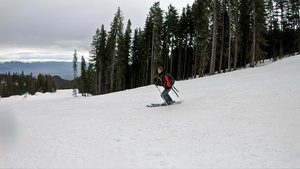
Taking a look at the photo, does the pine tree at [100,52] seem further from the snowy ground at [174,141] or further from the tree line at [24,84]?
the tree line at [24,84]

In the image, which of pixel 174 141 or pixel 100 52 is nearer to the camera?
pixel 174 141

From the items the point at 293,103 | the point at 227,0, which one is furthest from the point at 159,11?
the point at 293,103

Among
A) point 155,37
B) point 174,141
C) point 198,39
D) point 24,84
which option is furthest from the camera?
point 24,84

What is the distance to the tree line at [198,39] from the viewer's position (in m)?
29.3

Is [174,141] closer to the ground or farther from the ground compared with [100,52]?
closer to the ground

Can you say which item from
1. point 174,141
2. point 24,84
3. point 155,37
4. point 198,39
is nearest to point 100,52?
point 155,37

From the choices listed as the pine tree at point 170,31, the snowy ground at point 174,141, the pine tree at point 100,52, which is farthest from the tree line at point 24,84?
the snowy ground at point 174,141

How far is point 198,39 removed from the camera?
1248 inches

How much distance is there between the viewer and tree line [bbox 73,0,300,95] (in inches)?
1152

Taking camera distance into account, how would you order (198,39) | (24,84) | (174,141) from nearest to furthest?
(174,141), (198,39), (24,84)

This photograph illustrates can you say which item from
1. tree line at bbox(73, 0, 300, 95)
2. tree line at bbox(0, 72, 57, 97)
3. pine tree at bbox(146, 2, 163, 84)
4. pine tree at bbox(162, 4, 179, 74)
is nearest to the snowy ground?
tree line at bbox(73, 0, 300, 95)

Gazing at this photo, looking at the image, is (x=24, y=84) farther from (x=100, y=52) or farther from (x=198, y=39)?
(x=198, y=39)

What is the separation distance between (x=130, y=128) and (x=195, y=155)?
307 cm

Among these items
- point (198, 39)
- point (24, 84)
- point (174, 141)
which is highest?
point (198, 39)
